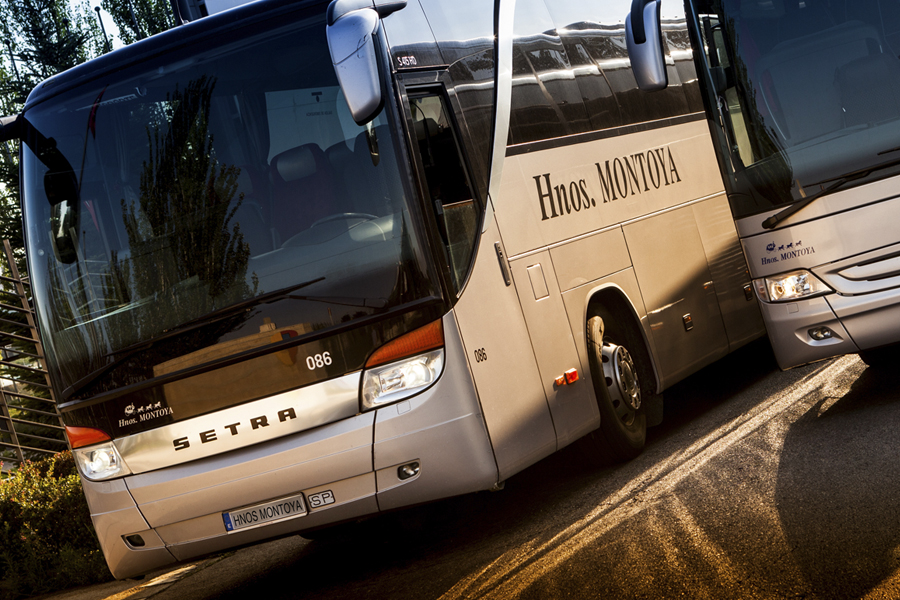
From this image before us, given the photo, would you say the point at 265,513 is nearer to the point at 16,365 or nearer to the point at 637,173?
the point at 637,173

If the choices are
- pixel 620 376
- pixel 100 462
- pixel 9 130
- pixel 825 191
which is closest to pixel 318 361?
pixel 100 462

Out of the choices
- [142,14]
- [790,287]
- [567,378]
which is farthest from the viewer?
[142,14]

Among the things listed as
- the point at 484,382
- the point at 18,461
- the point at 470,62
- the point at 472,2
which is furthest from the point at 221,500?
the point at 18,461

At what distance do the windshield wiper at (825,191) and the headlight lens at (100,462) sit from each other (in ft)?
14.2

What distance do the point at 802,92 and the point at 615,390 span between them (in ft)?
7.65

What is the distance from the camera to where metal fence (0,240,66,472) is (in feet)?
37.8

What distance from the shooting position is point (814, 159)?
6957mm

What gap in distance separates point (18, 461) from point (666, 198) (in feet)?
25.0

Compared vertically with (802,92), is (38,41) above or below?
above

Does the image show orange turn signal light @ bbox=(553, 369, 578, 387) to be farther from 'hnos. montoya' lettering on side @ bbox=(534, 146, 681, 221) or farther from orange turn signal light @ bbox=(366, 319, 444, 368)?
orange turn signal light @ bbox=(366, 319, 444, 368)

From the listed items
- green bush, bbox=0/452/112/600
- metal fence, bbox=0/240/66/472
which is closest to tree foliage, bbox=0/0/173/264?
metal fence, bbox=0/240/66/472

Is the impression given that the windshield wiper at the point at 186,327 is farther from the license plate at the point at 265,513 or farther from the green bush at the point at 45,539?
the green bush at the point at 45,539

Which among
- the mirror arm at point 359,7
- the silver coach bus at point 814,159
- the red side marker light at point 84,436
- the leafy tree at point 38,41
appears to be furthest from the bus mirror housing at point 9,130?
the leafy tree at point 38,41

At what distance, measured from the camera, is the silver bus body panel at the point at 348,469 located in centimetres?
563
